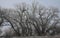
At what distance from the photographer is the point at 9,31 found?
2.45 meters

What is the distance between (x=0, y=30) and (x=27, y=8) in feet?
2.22

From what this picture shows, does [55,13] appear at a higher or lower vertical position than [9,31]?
higher

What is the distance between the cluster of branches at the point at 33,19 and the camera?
250 cm

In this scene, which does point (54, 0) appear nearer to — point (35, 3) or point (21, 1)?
point (35, 3)

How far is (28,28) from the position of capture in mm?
2512

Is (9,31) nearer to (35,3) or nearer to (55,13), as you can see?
(35,3)

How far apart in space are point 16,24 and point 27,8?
0.38m

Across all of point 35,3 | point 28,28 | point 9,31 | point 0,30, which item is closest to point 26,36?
point 28,28

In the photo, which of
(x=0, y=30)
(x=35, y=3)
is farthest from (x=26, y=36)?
(x=35, y=3)

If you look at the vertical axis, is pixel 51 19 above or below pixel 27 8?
below

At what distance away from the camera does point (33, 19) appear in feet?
8.34

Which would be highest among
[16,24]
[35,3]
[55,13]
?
[35,3]

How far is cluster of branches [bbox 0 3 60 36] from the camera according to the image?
250 cm

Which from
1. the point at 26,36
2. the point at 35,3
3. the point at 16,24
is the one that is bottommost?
the point at 26,36
